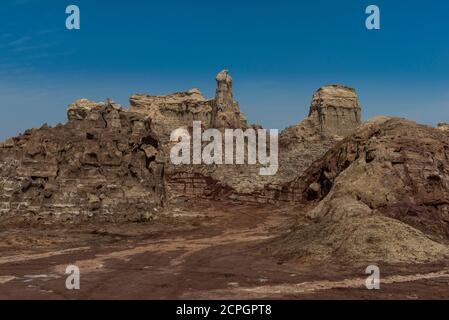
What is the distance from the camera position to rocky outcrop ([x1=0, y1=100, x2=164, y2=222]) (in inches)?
1355

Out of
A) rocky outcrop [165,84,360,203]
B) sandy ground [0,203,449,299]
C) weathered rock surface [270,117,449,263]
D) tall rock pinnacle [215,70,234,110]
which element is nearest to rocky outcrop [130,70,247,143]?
tall rock pinnacle [215,70,234,110]

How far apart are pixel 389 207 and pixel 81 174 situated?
22544 millimetres

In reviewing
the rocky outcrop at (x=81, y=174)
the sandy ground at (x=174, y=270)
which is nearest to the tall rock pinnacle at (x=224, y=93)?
the rocky outcrop at (x=81, y=174)

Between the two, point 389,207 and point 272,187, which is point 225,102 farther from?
point 389,207

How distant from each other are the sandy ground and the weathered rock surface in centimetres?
143

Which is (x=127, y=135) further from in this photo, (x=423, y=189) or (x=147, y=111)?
(x=147, y=111)

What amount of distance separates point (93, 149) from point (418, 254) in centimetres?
2621

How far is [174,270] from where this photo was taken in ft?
63.5

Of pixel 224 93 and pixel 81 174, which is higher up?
pixel 224 93

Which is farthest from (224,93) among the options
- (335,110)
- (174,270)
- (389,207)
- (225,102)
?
(174,270)

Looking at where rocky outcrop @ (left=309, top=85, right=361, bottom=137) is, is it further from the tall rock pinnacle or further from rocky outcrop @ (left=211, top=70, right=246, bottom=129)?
the tall rock pinnacle

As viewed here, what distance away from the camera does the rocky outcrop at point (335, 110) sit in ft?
355

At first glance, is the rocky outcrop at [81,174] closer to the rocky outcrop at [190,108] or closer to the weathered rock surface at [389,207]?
the weathered rock surface at [389,207]

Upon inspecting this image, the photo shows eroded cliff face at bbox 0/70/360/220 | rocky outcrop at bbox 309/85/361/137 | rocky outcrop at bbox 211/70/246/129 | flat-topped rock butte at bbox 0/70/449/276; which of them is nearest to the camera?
flat-topped rock butte at bbox 0/70/449/276
